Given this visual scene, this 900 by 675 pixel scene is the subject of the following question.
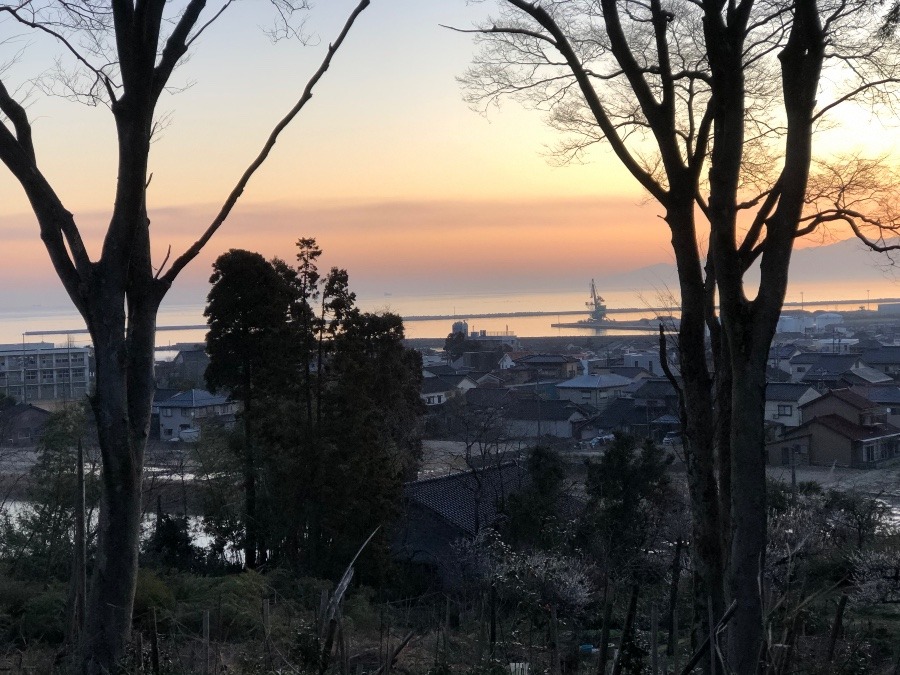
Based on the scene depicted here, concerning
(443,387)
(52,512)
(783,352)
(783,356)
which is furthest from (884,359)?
(52,512)

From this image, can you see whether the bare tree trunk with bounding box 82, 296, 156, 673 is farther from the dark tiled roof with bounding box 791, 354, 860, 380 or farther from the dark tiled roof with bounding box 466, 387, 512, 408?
the dark tiled roof with bounding box 791, 354, 860, 380

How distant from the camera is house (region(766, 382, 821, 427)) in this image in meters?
22.0

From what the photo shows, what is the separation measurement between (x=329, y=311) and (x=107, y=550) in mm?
8374

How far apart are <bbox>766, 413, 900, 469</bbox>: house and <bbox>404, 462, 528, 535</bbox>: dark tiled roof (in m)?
7.92

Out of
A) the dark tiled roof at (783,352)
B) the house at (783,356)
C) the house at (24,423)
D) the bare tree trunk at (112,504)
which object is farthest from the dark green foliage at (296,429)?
the dark tiled roof at (783,352)

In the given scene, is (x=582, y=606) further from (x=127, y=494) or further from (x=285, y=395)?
(x=127, y=494)

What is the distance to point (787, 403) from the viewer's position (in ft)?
73.0

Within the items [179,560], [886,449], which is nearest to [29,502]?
[179,560]

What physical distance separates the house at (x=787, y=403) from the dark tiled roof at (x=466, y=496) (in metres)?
10.2

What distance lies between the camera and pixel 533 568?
9.34 m

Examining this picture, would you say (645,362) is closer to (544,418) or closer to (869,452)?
(544,418)

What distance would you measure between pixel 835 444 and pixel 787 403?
270cm

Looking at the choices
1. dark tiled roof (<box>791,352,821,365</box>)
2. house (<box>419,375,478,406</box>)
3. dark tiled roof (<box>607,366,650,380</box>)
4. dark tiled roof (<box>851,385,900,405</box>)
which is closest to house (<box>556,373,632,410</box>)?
dark tiled roof (<box>607,366,650,380</box>)

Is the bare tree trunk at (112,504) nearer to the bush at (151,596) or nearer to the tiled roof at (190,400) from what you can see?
the bush at (151,596)
